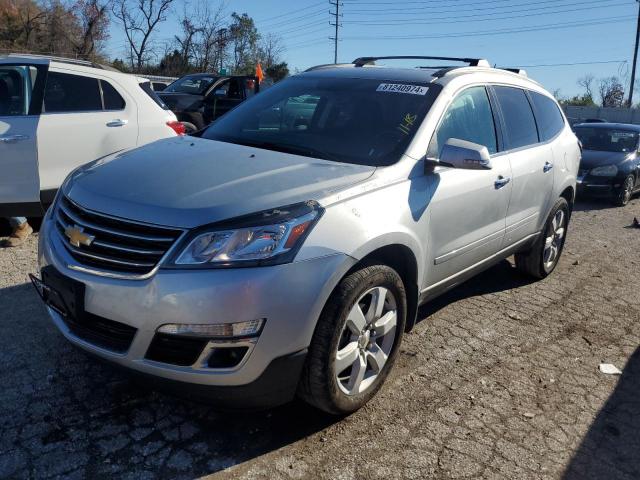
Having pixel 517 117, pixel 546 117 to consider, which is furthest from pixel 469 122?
pixel 546 117

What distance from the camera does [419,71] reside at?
13.1 feet

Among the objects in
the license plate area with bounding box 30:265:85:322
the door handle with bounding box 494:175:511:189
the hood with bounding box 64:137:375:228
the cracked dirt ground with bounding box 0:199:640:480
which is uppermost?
the hood with bounding box 64:137:375:228

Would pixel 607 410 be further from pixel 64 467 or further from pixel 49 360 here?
pixel 49 360

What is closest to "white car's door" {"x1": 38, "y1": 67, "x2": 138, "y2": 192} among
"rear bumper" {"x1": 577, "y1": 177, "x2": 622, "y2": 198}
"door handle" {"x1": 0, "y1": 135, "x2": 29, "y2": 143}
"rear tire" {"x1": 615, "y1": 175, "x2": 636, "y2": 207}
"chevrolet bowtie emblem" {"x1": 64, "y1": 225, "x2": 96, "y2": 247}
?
"door handle" {"x1": 0, "y1": 135, "x2": 29, "y2": 143}

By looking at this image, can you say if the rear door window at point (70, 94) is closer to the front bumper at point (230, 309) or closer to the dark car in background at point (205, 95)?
the front bumper at point (230, 309)

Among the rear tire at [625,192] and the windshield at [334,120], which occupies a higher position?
the windshield at [334,120]

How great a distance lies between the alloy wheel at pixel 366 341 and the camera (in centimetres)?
282

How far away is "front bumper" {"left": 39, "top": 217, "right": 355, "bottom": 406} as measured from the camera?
235 centimetres

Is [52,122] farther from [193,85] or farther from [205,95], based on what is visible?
[193,85]

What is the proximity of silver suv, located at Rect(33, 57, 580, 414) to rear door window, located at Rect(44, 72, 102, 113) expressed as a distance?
7.95ft

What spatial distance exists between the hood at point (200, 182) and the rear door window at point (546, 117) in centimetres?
257

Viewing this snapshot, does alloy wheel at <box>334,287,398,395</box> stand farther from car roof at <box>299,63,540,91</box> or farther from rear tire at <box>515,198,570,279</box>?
rear tire at <box>515,198,570,279</box>

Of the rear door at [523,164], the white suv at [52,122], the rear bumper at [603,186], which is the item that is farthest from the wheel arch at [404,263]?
the rear bumper at [603,186]

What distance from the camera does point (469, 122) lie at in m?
3.86
